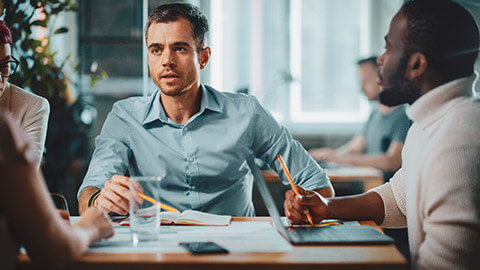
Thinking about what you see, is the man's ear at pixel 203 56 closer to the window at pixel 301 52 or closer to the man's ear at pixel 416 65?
the man's ear at pixel 416 65

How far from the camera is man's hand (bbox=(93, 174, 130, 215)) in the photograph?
1.40 metres

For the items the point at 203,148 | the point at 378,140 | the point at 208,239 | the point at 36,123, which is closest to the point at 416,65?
the point at 208,239

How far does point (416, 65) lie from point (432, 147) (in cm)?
27

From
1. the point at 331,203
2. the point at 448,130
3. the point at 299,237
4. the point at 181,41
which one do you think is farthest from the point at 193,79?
the point at 448,130

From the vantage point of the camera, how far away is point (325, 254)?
41.6 inches

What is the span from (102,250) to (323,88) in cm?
456

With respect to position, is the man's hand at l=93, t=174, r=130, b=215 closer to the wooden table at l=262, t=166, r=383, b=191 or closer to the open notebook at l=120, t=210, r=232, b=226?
the open notebook at l=120, t=210, r=232, b=226

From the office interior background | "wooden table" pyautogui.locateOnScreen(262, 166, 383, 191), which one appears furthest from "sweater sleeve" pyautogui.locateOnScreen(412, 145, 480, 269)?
the office interior background

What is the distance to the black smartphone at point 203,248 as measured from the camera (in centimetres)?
106

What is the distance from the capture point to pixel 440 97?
1.24m

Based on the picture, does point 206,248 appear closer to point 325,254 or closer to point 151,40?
point 325,254

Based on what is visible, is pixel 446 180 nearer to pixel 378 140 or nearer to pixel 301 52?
pixel 378 140

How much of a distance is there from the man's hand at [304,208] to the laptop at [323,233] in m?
0.05

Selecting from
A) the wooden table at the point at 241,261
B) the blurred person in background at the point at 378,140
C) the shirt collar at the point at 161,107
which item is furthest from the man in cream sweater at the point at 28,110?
the blurred person in background at the point at 378,140
